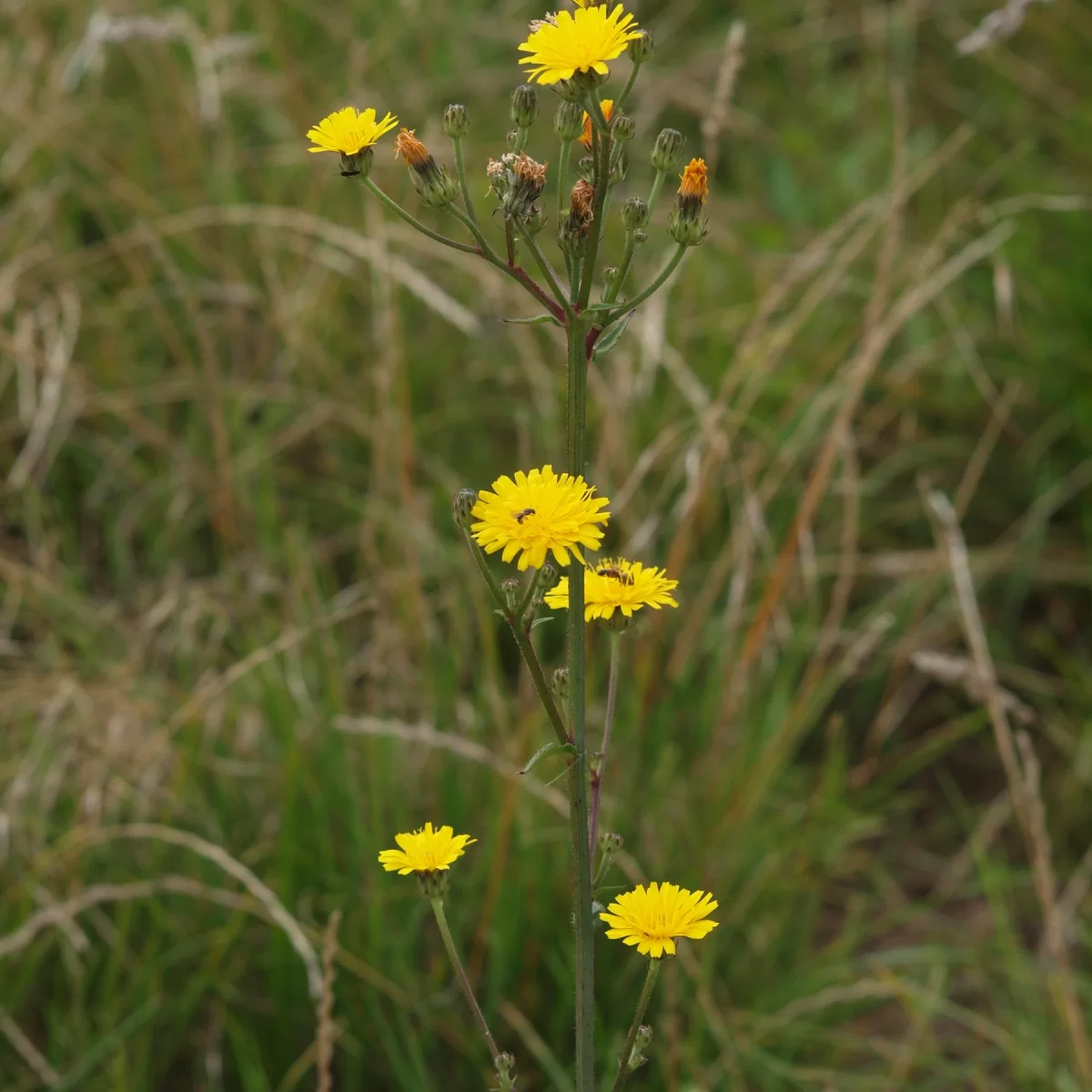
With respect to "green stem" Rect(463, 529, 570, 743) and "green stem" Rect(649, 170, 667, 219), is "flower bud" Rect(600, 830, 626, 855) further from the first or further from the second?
"green stem" Rect(649, 170, 667, 219)

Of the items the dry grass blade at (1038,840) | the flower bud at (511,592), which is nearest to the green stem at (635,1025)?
the flower bud at (511,592)

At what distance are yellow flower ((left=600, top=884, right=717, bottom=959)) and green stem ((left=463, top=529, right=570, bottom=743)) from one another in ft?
0.42

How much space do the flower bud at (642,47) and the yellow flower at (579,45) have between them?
13 mm

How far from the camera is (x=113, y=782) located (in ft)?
7.45

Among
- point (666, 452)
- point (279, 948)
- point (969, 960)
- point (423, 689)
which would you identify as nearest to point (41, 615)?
point (423, 689)

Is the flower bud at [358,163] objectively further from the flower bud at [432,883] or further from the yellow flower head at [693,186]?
the flower bud at [432,883]

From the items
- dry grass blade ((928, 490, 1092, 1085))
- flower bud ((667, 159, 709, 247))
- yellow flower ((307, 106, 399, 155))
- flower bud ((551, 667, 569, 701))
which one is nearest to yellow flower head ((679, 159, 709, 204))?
flower bud ((667, 159, 709, 247))

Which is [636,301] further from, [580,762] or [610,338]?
[580,762]

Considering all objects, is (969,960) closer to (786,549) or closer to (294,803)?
(786,549)

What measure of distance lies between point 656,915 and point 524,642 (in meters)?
0.22

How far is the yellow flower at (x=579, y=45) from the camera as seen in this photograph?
94cm

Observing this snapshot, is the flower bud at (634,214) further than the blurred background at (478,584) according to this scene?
No

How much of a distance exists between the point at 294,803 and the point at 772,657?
98cm

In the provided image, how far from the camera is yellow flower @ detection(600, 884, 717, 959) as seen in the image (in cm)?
101
